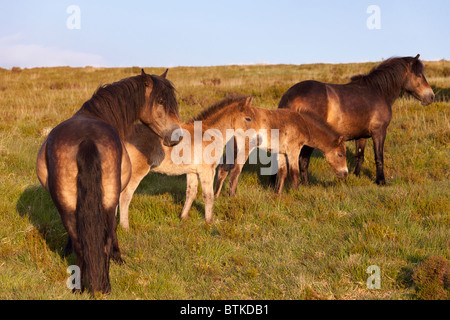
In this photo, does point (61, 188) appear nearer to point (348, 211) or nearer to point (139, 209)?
point (139, 209)

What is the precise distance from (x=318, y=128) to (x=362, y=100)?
1605 millimetres

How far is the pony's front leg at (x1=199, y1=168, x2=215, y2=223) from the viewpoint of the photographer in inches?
248

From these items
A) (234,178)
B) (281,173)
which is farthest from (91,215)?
(281,173)

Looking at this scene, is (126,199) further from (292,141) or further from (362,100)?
(362,100)

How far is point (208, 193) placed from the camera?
635cm

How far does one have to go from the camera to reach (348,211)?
6.35m

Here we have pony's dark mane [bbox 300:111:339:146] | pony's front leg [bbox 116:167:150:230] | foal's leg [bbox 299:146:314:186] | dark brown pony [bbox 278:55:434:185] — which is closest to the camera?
pony's front leg [bbox 116:167:150:230]

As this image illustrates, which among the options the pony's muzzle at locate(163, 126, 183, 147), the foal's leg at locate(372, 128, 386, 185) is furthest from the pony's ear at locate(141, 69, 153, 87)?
the foal's leg at locate(372, 128, 386, 185)

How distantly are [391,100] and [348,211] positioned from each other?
4.20 m

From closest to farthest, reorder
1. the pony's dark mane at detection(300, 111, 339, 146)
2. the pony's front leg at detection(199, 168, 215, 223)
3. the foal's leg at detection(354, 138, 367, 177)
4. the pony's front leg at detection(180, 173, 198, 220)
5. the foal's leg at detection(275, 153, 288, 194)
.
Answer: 1. the pony's front leg at detection(199, 168, 215, 223)
2. the pony's front leg at detection(180, 173, 198, 220)
3. the foal's leg at detection(275, 153, 288, 194)
4. the pony's dark mane at detection(300, 111, 339, 146)
5. the foal's leg at detection(354, 138, 367, 177)

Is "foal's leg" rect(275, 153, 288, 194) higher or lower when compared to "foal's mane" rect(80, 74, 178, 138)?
lower

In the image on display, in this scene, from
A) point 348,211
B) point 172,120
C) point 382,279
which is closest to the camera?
point 382,279

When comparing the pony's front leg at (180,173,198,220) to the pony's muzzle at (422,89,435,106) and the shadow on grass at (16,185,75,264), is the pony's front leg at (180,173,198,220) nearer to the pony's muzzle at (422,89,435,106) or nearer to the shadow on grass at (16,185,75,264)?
the shadow on grass at (16,185,75,264)
